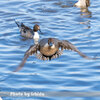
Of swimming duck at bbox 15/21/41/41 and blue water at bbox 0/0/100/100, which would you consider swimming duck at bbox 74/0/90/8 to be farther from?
swimming duck at bbox 15/21/41/41

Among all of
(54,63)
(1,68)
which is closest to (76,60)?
(54,63)

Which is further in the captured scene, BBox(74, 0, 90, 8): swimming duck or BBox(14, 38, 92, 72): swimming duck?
BBox(74, 0, 90, 8): swimming duck

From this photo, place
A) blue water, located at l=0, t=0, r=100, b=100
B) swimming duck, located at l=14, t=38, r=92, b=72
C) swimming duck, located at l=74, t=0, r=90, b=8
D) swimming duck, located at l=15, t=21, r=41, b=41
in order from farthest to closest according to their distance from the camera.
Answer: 1. swimming duck, located at l=74, t=0, r=90, b=8
2. swimming duck, located at l=15, t=21, r=41, b=41
3. blue water, located at l=0, t=0, r=100, b=100
4. swimming duck, located at l=14, t=38, r=92, b=72

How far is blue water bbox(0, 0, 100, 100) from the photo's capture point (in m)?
11.3

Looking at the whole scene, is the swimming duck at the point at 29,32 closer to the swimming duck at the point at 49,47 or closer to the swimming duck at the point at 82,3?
the swimming duck at the point at 82,3

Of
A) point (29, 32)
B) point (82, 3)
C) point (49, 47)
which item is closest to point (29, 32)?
point (29, 32)

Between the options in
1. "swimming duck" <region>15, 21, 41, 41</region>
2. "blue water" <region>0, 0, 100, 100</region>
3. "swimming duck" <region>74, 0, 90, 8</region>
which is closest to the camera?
"blue water" <region>0, 0, 100, 100</region>

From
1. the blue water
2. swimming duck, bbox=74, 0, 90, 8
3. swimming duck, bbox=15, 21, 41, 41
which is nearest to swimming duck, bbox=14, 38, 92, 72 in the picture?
the blue water

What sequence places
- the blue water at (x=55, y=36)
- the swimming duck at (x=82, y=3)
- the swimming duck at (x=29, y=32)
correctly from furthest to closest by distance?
the swimming duck at (x=82, y=3) → the swimming duck at (x=29, y=32) → the blue water at (x=55, y=36)

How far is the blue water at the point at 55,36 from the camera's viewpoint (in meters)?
11.3

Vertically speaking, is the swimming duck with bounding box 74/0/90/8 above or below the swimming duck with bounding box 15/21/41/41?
above

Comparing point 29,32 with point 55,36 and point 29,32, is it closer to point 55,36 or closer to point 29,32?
point 29,32

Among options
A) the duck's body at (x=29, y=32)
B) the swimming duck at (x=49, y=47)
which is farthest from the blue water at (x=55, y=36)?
the swimming duck at (x=49, y=47)

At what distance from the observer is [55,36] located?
1530cm
